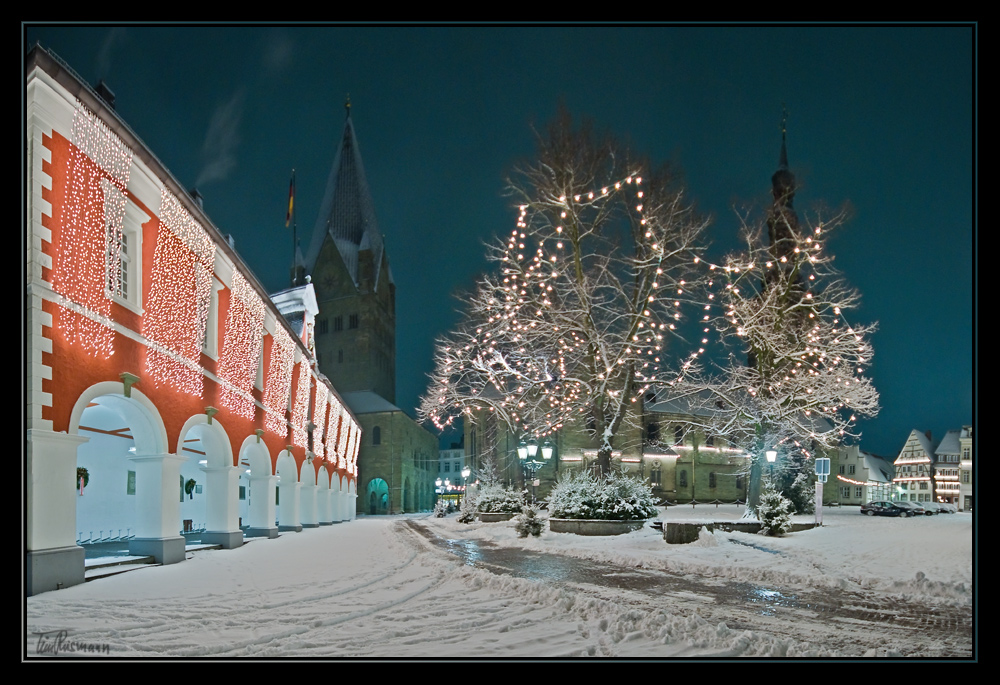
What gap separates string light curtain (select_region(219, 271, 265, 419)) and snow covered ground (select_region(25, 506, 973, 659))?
216 inches

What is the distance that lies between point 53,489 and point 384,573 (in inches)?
203

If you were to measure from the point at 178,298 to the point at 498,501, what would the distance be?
17.6 m

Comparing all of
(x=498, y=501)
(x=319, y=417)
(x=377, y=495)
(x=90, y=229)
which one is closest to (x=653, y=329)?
(x=498, y=501)

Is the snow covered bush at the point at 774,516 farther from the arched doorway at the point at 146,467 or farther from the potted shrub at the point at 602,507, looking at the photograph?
the arched doorway at the point at 146,467

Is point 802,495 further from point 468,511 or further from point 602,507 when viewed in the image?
point 468,511

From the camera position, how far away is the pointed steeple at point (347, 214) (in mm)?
77250

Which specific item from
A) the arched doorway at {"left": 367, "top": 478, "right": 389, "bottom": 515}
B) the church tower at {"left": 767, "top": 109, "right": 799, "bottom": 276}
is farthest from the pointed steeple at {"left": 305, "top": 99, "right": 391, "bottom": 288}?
the church tower at {"left": 767, "top": 109, "right": 799, "bottom": 276}

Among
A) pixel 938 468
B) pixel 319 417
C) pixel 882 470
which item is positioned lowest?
pixel 882 470

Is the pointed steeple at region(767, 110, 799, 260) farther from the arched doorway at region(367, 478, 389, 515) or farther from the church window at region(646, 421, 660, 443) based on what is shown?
the arched doorway at region(367, 478, 389, 515)

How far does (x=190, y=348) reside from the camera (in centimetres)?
1434

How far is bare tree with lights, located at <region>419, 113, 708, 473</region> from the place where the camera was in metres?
20.5

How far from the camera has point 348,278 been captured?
7731cm
